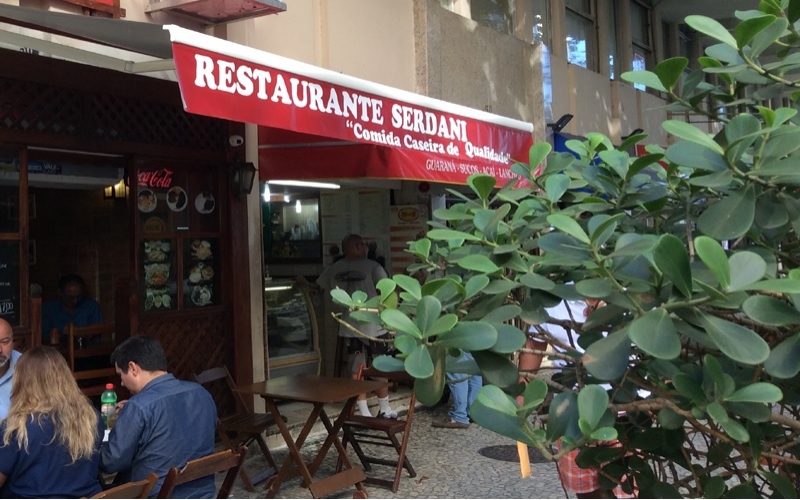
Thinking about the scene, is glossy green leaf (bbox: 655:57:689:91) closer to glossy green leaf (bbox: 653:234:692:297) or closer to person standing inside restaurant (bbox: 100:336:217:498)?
glossy green leaf (bbox: 653:234:692:297)

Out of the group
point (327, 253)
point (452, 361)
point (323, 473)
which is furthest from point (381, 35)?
point (452, 361)

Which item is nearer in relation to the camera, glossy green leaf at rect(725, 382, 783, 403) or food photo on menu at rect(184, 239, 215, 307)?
glossy green leaf at rect(725, 382, 783, 403)

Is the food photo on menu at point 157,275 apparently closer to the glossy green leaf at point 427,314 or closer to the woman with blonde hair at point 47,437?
the woman with blonde hair at point 47,437

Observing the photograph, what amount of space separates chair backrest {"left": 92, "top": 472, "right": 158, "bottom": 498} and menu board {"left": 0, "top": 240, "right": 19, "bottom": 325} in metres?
2.63

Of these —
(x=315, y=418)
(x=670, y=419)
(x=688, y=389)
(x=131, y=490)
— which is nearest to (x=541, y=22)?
(x=315, y=418)

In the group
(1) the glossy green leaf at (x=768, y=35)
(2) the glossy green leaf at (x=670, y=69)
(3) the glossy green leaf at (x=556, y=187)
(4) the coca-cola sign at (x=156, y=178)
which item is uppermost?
(4) the coca-cola sign at (x=156, y=178)

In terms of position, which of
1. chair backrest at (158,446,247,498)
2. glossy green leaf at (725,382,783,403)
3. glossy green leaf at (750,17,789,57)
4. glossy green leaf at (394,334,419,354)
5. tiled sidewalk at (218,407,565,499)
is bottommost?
tiled sidewalk at (218,407,565,499)

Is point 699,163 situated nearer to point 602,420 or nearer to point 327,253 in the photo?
point 602,420

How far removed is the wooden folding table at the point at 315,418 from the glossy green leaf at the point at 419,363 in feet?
13.5

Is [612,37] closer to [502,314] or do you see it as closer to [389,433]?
[389,433]

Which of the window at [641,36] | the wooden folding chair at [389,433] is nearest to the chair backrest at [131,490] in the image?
the wooden folding chair at [389,433]

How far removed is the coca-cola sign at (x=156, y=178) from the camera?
6438 mm

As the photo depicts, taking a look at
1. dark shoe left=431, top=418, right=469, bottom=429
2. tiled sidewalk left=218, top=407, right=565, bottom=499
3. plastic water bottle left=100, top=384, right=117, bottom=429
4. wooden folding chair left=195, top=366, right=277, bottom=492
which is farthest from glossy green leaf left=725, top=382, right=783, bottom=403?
dark shoe left=431, top=418, right=469, bottom=429

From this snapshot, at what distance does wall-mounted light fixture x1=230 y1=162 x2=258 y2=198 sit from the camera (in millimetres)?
6938
